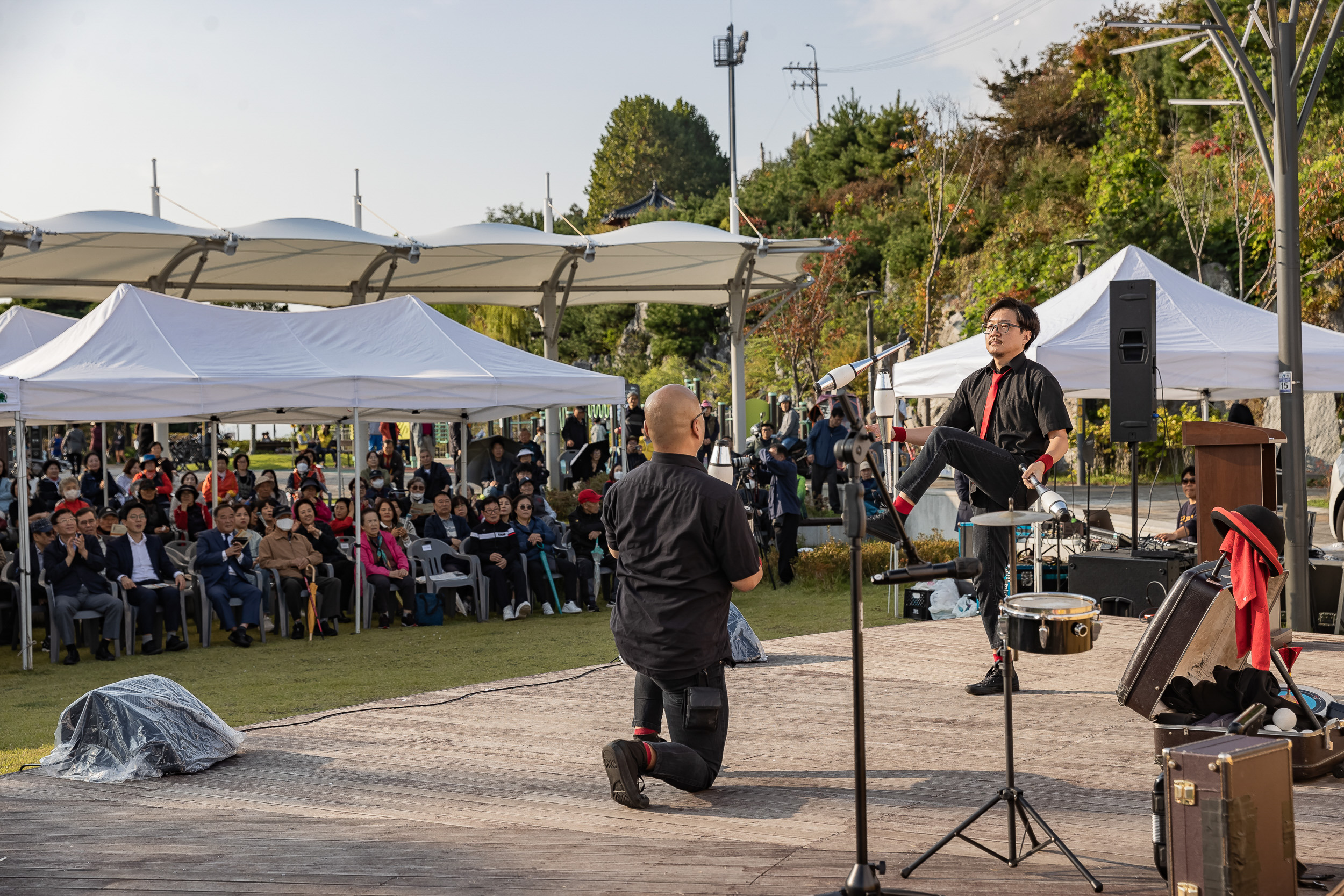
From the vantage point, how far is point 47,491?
13.8m

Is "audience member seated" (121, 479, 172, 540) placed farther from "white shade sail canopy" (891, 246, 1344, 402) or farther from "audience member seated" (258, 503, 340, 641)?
"white shade sail canopy" (891, 246, 1344, 402)

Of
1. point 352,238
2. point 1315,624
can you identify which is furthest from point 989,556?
point 352,238

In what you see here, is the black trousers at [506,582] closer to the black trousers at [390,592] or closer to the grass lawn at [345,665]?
the grass lawn at [345,665]

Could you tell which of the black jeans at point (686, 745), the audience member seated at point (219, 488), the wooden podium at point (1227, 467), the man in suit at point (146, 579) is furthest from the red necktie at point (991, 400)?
the audience member seated at point (219, 488)

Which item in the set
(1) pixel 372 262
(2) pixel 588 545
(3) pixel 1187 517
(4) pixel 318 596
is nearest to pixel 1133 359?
(3) pixel 1187 517

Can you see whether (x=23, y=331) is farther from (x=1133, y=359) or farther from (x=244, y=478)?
(x=1133, y=359)

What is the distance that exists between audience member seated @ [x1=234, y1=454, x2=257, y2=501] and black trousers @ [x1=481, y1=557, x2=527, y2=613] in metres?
5.24

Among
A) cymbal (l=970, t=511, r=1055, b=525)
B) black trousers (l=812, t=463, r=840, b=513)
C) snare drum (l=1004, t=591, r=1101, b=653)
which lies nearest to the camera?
cymbal (l=970, t=511, r=1055, b=525)

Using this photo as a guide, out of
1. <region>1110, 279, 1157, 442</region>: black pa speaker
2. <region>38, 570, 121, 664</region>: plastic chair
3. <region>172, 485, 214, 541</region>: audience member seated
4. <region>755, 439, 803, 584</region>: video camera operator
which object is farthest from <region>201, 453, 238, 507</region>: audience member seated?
<region>1110, 279, 1157, 442</region>: black pa speaker

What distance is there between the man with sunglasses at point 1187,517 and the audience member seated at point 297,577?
7116mm

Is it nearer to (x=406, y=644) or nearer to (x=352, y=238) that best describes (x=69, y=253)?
(x=352, y=238)

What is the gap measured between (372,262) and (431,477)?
3731 millimetres

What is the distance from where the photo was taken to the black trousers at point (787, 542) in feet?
37.7

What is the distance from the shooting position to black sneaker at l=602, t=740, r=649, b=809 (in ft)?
12.7
